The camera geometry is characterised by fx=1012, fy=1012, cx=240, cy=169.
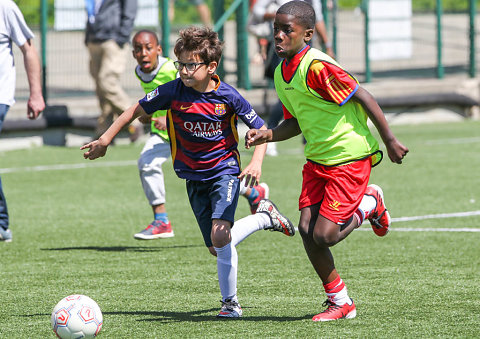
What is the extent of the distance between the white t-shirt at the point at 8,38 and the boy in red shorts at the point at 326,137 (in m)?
3.19

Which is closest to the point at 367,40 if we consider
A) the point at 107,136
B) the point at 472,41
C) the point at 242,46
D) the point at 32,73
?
the point at 472,41

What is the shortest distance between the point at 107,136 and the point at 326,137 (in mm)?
1188

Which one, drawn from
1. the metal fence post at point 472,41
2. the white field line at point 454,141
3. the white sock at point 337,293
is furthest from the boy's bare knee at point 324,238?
the metal fence post at point 472,41

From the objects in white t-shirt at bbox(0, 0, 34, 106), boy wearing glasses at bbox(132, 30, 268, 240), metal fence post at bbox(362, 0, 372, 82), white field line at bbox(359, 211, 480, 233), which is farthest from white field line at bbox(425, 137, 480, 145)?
white t-shirt at bbox(0, 0, 34, 106)

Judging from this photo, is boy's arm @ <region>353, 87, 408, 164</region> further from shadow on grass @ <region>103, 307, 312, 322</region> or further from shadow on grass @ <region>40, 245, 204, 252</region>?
shadow on grass @ <region>40, 245, 204, 252</region>

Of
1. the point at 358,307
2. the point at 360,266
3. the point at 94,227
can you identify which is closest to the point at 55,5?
the point at 94,227

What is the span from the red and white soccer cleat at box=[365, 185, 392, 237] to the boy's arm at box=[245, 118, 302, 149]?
74cm

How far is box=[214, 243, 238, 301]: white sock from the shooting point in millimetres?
5457

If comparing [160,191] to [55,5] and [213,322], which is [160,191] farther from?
[55,5]

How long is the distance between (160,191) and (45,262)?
1.39m

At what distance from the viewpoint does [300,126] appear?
557cm

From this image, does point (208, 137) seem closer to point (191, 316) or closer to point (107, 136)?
point (107, 136)

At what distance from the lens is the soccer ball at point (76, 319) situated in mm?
4824

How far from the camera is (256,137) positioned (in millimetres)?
5289
